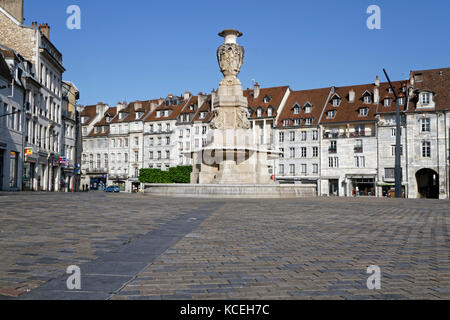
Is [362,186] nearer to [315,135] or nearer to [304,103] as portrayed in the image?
[315,135]

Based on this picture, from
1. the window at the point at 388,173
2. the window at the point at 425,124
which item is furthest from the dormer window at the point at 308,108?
the window at the point at 425,124

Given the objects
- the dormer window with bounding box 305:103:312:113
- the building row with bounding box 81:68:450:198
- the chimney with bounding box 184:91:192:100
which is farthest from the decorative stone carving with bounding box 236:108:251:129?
the chimney with bounding box 184:91:192:100

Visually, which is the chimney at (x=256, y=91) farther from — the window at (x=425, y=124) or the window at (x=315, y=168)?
the window at (x=425, y=124)

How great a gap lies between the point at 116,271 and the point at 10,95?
120 feet

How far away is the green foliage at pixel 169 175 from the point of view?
69125 mm

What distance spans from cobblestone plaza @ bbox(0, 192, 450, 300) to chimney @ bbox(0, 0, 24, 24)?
42270 mm

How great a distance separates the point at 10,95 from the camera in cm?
3650

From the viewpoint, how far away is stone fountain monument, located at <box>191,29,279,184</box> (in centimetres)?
2514

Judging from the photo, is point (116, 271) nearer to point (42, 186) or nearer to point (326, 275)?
point (326, 275)

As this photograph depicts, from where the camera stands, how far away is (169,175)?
70.9 meters

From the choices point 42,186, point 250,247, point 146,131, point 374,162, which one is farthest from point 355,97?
point 250,247

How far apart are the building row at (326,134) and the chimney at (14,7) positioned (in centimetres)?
2200

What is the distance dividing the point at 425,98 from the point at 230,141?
39589 mm

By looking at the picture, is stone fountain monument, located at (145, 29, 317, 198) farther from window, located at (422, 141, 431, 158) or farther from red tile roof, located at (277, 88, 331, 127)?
red tile roof, located at (277, 88, 331, 127)
